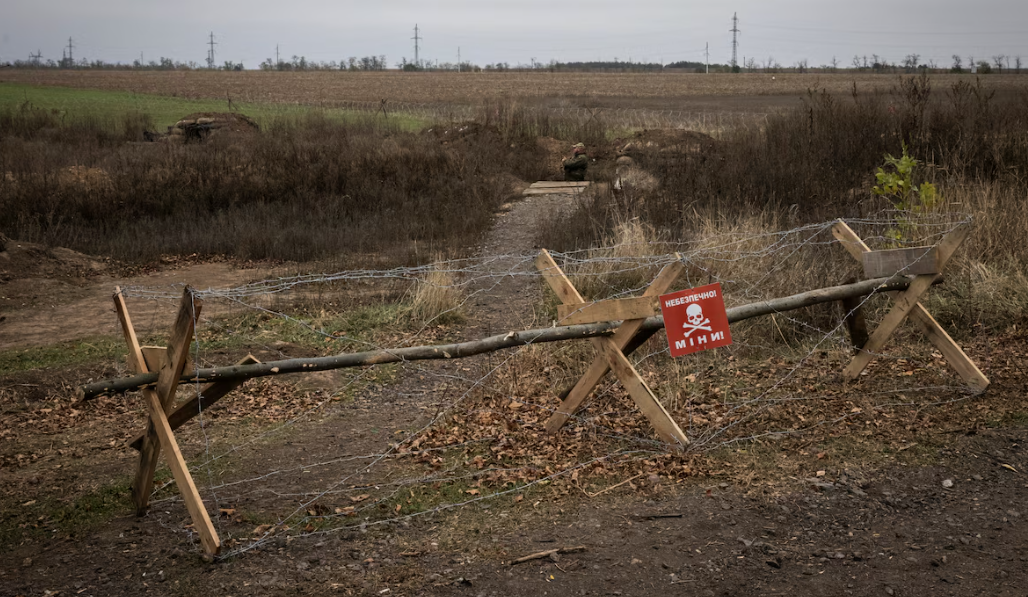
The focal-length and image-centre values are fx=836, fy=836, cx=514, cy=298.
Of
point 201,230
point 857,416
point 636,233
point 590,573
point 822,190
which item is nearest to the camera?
point 590,573

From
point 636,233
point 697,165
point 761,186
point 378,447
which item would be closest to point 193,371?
point 378,447

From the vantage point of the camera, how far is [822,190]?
13461 mm

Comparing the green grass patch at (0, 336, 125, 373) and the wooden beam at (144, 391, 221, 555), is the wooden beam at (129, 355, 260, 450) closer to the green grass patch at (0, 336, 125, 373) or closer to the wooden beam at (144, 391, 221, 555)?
the wooden beam at (144, 391, 221, 555)

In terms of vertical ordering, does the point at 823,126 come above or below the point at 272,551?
above

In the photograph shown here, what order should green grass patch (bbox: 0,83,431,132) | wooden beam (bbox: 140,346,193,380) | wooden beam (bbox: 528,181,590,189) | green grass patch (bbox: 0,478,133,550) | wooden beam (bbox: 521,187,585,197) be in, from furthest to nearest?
1. green grass patch (bbox: 0,83,431,132)
2. wooden beam (bbox: 528,181,590,189)
3. wooden beam (bbox: 521,187,585,197)
4. green grass patch (bbox: 0,478,133,550)
5. wooden beam (bbox: 140,346,193,380)

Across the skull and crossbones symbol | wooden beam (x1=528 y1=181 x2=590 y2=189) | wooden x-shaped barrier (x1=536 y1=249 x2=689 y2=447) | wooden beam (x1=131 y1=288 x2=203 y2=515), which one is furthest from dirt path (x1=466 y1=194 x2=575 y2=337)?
wooden beam (x1=131 y1=288 x2=203 y2=515)

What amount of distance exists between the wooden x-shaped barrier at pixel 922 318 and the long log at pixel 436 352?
10.8 inches

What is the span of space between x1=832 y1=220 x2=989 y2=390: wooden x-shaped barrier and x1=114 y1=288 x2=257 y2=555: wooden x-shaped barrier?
4.39 metres

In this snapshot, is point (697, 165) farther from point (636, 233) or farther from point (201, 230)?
point (201, 230)

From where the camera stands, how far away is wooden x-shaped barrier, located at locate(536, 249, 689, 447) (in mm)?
5047

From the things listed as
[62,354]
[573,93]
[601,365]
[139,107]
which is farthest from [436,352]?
[573,93]

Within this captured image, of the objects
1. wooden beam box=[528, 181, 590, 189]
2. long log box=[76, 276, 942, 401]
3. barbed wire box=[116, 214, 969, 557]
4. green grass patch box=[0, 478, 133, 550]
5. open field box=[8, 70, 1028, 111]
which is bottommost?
green grass patch box=[0, 478, 133, 550]

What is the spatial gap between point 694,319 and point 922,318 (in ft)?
6.92

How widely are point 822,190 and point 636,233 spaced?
15.3 ft
